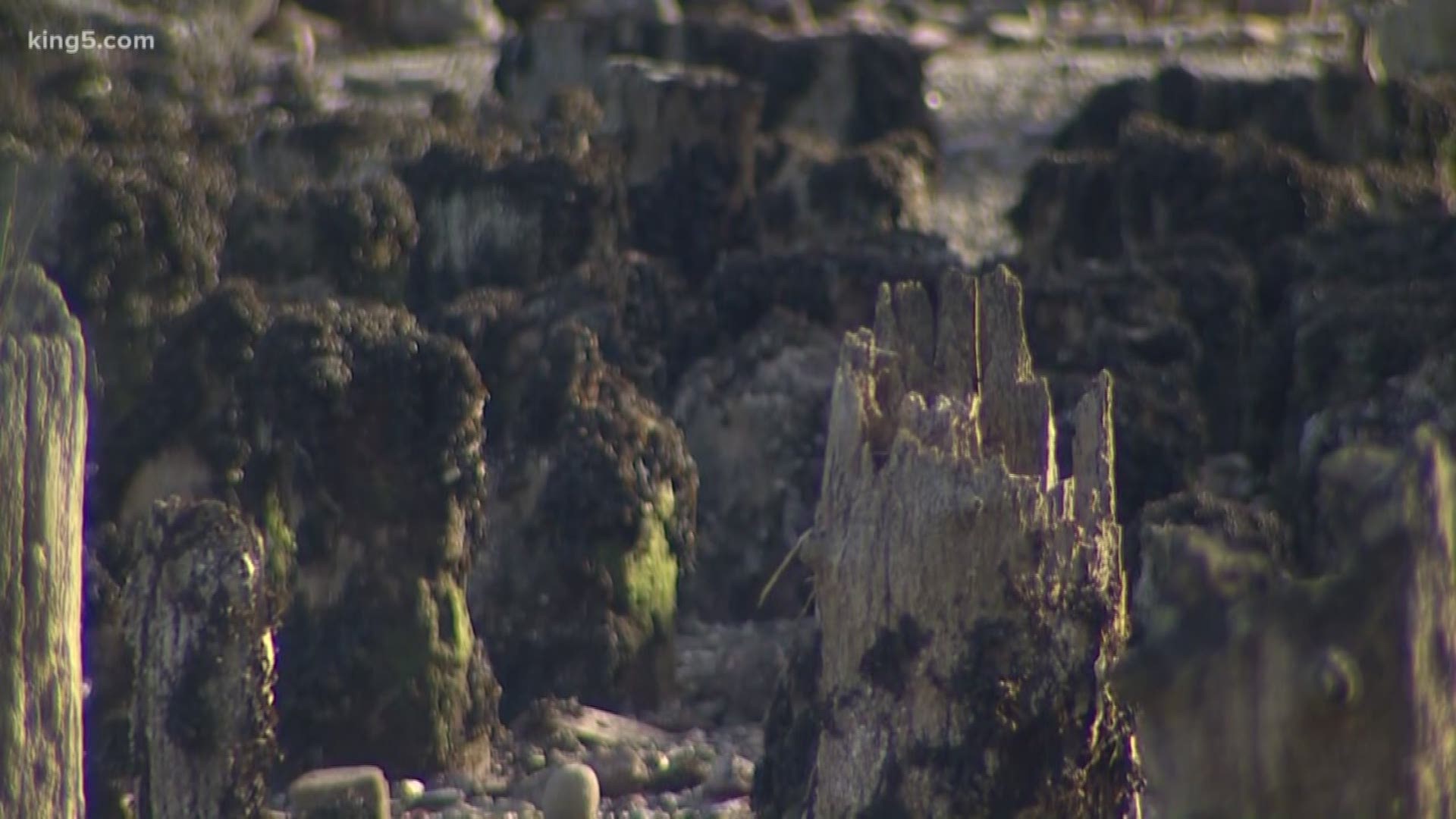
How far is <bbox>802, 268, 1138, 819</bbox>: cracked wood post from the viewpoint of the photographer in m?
9.72

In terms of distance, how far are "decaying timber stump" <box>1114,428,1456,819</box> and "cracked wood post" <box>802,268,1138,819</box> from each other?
3282mm

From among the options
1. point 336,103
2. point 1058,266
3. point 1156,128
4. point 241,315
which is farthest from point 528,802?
point 336,103

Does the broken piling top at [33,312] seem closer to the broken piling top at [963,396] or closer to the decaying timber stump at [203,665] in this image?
the decaying timber stump at [203,665]

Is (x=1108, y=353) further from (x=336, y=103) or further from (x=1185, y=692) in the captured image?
(x=336, y=103)

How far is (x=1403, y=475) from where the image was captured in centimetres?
632

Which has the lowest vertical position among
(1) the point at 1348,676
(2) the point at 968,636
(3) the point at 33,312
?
(1) the point at 1348,676

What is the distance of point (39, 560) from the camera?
8.07m

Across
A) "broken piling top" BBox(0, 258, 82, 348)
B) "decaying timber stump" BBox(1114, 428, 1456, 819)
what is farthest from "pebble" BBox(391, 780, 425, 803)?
"decaying timber stump" BBox(1114, 428, 1456, 819)

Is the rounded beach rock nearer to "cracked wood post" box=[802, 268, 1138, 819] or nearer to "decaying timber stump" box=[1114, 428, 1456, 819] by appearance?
"cracked wood post" box=[802, 268, 1138, 819]

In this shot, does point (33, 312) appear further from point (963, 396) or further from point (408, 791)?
point (408, 791)

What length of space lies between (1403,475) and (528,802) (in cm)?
665

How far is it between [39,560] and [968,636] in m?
3.01

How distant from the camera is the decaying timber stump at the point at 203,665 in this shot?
999cm

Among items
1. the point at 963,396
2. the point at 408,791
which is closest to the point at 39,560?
the point at 963,396
